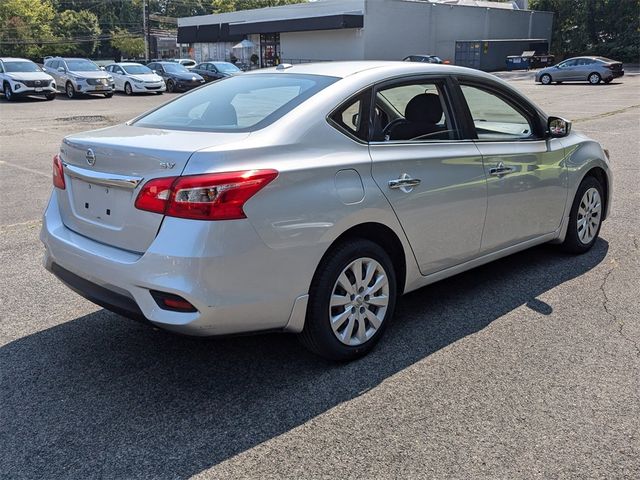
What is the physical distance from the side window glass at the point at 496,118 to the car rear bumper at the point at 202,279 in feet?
7.45

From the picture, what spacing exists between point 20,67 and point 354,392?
27.1m

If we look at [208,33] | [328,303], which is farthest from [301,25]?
[328,303]

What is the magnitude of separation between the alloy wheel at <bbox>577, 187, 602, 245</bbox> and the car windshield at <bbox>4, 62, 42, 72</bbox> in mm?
25609

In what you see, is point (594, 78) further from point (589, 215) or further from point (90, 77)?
point (589, 215)

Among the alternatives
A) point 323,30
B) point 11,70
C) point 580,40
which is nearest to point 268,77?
point 11,70

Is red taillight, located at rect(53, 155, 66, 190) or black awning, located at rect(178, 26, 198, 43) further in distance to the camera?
black awning, located at rect(178, 26, 198, 43)

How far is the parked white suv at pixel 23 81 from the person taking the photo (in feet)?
81.8

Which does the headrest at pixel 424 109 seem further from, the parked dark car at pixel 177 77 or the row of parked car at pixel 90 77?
the parked dark car at pixel 177 77

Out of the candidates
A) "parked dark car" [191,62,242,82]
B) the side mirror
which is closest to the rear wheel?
"parked dark car" [191,62,242,82]

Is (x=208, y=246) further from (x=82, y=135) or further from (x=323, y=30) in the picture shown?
(x=323, y=30)

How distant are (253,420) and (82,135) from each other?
201 cm

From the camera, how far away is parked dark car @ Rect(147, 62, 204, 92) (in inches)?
1214

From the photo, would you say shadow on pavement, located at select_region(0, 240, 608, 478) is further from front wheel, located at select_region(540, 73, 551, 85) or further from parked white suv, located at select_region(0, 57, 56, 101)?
front wheel, located at select_region(540, 73, 551, 85)

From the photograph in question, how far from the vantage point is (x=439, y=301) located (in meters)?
4.75
